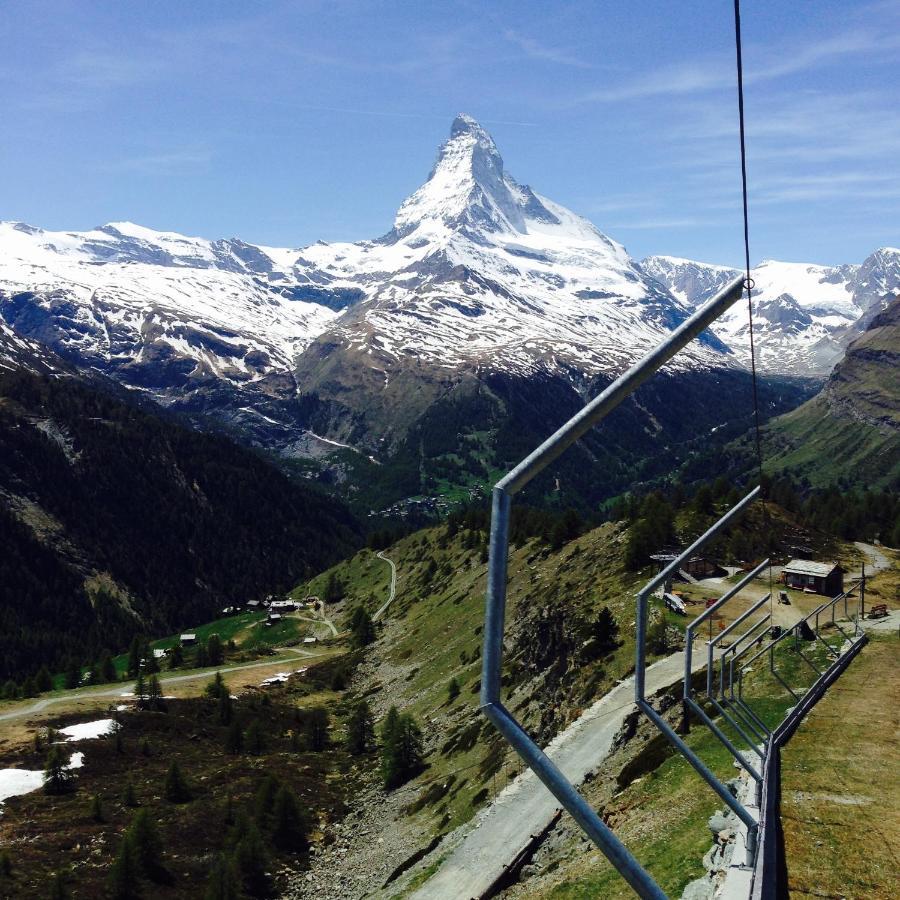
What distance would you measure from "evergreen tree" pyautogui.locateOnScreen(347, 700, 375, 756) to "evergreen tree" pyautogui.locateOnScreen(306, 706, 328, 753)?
4.23m

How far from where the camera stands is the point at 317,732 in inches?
4205

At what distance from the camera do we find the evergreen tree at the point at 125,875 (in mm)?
64250

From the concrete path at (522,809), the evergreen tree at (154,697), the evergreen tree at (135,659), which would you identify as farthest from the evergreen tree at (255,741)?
the evergreen tree at (135,659)

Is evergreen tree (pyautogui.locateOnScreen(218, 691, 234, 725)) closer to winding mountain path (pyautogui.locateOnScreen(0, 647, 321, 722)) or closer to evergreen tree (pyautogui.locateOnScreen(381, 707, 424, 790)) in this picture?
winding mountain path (pyautogui.locateOnScreen(0, 647, 321, 722))

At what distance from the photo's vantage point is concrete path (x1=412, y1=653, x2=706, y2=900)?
4812 centimetres

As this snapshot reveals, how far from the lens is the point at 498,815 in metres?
54.2

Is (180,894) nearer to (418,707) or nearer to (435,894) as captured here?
(435,894)

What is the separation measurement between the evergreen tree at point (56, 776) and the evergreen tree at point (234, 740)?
20858 millimetres

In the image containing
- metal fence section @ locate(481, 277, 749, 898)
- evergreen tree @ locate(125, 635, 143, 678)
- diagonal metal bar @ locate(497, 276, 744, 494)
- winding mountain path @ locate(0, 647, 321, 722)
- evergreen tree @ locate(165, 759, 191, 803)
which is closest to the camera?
metal fence section @ locate(481, 277, 749, 898)

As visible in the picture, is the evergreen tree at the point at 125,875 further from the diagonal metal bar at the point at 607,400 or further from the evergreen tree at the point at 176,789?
the diagonal metal bar at the point at 607,400

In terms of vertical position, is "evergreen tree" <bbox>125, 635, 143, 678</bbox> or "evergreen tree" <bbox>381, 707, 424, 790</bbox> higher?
"evergreen tree" <bbox>381, 707, 424, 790</bbox>

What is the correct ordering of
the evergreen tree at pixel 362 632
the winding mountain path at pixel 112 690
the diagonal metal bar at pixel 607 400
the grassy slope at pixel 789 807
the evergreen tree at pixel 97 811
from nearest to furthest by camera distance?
the diagonal metal bar at pixel 607 400
the grassy slope at pixel 789 807
the evergreen tree at pixel 97 811
the winding mountain path at pixel 112 690
the evergreen tree at pixel 362 632

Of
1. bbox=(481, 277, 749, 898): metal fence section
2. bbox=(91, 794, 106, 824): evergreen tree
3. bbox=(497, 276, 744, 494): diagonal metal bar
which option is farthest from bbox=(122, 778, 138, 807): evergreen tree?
bbox=(497, 276, 744, 494): diagonal metal bar

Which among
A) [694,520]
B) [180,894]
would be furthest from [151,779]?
[694,520]
